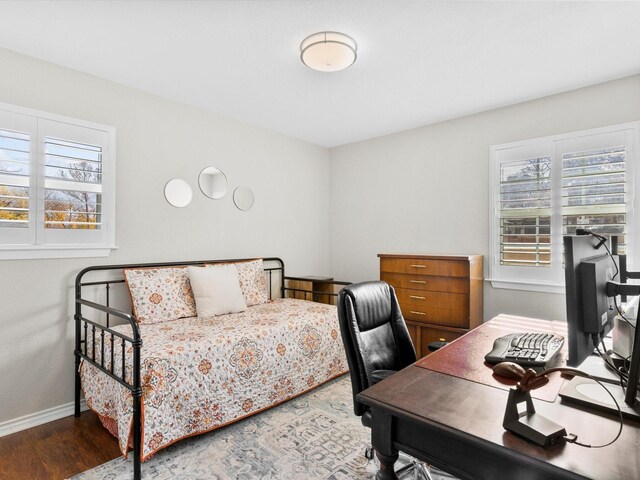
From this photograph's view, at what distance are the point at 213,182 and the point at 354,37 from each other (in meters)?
1.94

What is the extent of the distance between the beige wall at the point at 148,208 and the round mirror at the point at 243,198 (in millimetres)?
59

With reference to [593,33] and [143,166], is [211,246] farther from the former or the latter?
[593,33]

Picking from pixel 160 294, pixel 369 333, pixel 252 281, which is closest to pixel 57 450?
pixel 160 294

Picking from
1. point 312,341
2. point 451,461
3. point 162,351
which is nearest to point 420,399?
point 451,461

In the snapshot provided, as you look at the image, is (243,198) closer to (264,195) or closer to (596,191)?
(264,195)

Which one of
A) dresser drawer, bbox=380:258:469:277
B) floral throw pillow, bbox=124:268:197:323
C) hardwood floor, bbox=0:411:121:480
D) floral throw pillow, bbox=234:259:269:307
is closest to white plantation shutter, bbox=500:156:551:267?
dresser drawer, bbox=380:258:469:277

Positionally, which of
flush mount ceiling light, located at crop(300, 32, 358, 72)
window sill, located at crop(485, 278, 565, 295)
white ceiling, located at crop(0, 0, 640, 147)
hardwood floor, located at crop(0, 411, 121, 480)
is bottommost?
hardwood floor, located at crop(0, 411, 121, 480)

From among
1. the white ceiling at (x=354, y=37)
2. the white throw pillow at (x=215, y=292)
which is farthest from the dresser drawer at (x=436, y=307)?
the white ceiling at (x=354, y=37)

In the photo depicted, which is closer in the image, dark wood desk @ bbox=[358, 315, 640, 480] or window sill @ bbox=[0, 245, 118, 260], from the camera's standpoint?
dark wood desk @ bbox=[358, 315, 640, 480]

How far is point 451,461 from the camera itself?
949 mm

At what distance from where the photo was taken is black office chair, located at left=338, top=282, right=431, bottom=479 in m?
1.68

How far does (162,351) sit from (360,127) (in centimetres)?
292

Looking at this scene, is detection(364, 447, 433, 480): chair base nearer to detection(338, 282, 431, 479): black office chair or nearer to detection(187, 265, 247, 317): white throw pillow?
detection(338, 282, 431, 479): black office chair

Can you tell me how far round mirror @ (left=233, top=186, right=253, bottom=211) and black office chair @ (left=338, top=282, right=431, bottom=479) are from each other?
7.05 feet
